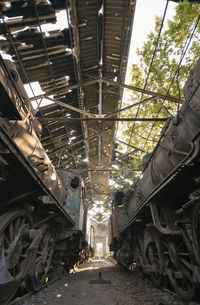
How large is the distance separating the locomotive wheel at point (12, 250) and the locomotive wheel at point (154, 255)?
283 centimetres

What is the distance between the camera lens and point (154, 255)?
13.4 ft

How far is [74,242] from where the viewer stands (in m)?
6.36

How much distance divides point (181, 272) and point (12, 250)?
294 cm

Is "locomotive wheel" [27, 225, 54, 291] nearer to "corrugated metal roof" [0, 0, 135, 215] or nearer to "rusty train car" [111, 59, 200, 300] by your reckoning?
"rusty train car" [111, 59, 200, 300]

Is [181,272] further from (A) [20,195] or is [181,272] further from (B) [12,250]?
(A) [20,195]

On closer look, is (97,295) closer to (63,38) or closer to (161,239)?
(161,239)

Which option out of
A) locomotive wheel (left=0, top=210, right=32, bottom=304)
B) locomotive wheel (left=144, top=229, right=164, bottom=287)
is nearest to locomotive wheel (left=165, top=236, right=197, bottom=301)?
locomotive wheel (left=144, top=229, right=164, bottom=287)

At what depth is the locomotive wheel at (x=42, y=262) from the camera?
3544 mm

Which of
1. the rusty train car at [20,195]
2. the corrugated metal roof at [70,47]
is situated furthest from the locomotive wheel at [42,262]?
the corrugated metal roof at [70,47]

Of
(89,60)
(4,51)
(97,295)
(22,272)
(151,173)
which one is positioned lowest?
(97,295)

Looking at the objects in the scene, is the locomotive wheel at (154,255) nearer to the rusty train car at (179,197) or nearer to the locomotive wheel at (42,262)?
the rusty train car at (179,197)

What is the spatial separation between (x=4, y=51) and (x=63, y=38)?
86.5 inches

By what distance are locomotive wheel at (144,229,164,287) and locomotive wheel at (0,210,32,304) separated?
283cm

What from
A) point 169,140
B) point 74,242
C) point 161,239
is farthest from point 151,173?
point 74,242
